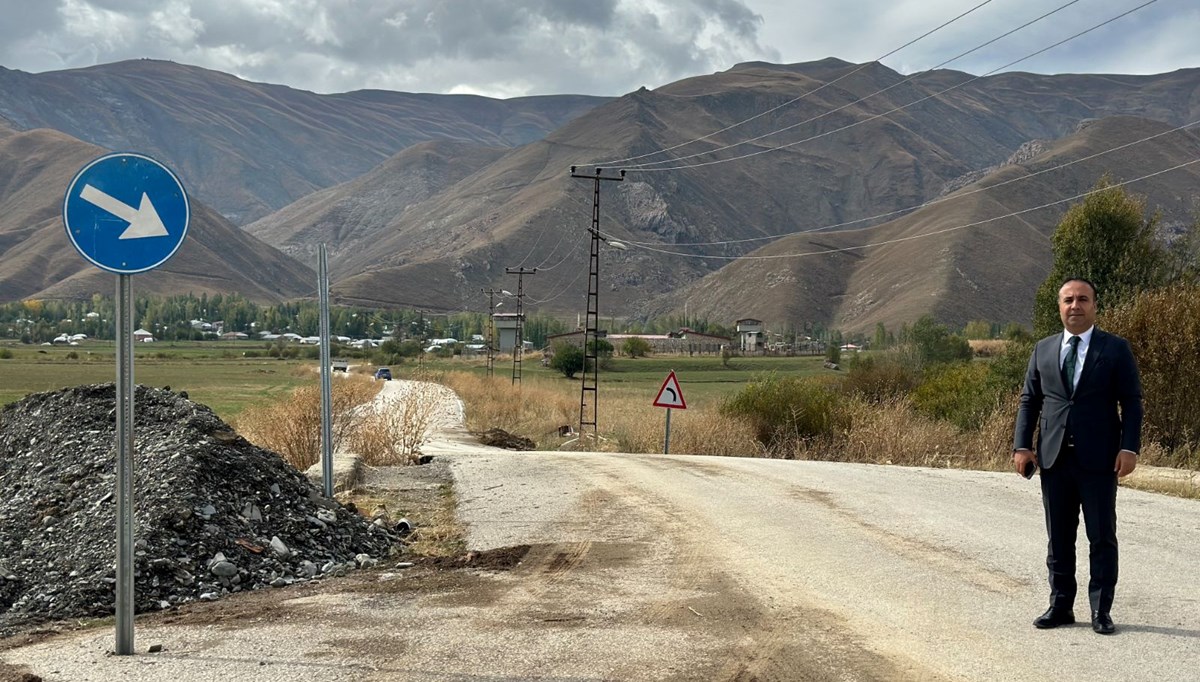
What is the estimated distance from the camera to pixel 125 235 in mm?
6465

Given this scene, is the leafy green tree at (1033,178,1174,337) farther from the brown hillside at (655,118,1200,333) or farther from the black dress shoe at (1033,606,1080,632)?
the brown hillside at (655,118,1200,333)

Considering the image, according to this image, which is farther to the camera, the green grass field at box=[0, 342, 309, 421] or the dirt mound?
the green grass field at box=[0, 342, 309, 421]

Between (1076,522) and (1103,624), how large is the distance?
63 cm

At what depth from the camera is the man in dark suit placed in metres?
6.76

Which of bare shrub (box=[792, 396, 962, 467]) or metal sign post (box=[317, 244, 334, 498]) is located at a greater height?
metal sign post (box=[317, 244, 334, 498])

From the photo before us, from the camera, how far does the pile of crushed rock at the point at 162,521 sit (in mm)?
8656

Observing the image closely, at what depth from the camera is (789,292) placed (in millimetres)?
182875

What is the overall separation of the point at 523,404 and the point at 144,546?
136ft

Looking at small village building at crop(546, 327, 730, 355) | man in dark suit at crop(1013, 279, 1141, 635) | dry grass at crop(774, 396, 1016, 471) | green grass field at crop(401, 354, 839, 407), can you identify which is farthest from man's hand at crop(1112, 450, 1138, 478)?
small village building at crop(546, 327, 730, 355)

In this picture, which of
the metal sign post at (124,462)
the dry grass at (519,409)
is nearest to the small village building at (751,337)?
the dry grass at (519,409)

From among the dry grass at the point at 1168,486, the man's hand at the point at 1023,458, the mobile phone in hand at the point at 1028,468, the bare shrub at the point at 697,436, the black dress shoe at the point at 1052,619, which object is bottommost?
the bare shrub at the point at 697,436

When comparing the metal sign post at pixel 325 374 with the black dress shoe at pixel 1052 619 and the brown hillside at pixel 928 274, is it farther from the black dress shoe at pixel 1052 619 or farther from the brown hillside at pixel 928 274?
the brown hillside at pixel 928 274

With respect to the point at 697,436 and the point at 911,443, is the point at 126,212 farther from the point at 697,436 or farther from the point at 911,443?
the point at 697,436

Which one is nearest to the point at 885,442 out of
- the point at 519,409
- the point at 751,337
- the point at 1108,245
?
the point at 1108,245
